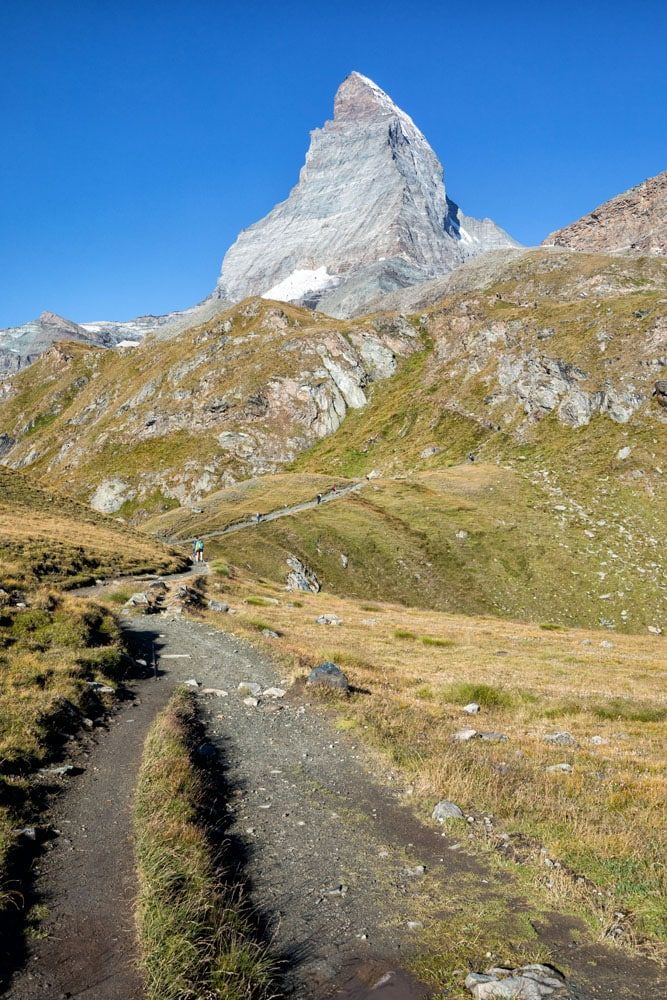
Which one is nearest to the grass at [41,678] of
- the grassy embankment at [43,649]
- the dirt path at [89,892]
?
the grassy embankment at [43,649]

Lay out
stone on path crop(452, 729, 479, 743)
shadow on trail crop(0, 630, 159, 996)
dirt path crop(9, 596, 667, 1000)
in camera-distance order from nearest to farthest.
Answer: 1. dirt path crop(9, 596, 667, 1000)
2. shadow on trail crop(0, 630, 159, 996)
3. stone on path crop(452, 729, 479, 743)

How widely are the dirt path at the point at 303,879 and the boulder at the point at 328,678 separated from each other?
4720 mm

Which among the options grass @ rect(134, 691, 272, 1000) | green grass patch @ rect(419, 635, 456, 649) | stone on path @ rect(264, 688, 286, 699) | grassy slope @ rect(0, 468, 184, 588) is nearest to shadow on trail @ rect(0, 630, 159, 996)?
grass @ rect(134, 691, 272, 1000)

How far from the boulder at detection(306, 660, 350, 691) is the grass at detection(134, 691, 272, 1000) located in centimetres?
921

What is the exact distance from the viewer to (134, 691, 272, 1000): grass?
21.9 feet

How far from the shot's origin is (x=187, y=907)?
759 cm

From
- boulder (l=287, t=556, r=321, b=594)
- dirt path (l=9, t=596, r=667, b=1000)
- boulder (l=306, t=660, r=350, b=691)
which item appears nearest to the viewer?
dirt path (l=9, t=596, r=667, b=1000)

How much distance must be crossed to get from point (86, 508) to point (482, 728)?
234ft

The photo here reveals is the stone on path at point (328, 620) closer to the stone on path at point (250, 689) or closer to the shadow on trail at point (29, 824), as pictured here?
the stone on path at point (250, 689)

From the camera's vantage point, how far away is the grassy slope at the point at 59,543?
39.3m

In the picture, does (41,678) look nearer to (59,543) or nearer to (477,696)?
(477,696)

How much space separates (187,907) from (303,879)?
252 cm

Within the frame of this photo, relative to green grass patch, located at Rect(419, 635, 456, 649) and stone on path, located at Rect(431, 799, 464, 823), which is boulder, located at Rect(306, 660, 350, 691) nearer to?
stone on path, located at Rect(431, 799, 464, 823)

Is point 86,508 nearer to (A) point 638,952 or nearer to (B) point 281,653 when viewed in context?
(B) point 281,653
